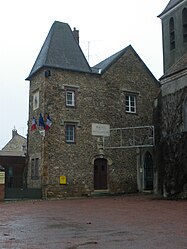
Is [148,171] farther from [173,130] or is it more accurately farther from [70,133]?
[173,130]


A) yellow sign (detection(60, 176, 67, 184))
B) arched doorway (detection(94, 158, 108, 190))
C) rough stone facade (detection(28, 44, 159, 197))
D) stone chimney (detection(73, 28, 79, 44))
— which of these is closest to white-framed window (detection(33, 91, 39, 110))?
rough stone facade (detection(28, 44, 159, 197))

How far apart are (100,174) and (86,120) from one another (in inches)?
146

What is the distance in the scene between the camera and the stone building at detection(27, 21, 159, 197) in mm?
23969

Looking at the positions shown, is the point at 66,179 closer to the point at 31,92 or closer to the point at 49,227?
the point at 31,92

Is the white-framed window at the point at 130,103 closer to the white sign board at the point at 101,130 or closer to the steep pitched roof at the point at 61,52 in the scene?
the white sign board at the point at 101,130

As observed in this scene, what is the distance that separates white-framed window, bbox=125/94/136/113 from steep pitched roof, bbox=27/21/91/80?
3530 millimetres

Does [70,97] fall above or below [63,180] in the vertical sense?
above

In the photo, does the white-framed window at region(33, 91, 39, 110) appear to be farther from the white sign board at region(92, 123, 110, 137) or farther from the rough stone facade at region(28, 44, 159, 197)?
the white sign board at region(92, 123, 110, 137)

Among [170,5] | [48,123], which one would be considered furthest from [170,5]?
[48,123]

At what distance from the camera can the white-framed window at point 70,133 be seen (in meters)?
24.5

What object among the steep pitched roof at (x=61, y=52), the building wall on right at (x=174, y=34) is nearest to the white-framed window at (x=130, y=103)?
the building wall on right at (x=174, y=34)

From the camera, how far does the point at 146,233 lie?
28.8 feet

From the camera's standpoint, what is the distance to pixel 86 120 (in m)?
25.3

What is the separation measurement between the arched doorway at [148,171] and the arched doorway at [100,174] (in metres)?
3.03
